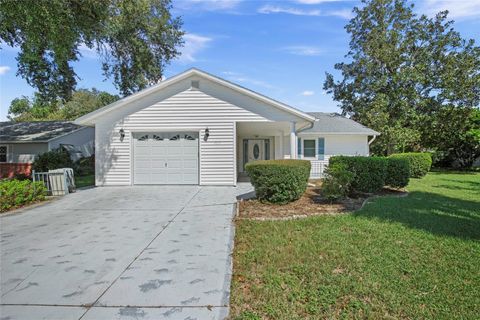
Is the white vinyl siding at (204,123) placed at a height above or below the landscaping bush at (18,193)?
above

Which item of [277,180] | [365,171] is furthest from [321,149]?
[277,180]

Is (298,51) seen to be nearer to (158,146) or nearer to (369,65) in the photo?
(158,146)

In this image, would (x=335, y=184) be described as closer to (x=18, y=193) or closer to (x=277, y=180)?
(x=277, y=180)

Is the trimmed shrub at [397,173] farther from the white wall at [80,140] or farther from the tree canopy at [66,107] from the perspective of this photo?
the tree canopy at [66,107]

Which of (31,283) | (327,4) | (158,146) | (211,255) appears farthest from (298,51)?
(31,283)

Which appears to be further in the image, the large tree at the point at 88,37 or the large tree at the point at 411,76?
the large tree at the point at 411,76


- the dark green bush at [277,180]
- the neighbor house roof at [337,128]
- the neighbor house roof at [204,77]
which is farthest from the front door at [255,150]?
the dark green bush at [277,180]

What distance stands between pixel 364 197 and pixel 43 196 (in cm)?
1073

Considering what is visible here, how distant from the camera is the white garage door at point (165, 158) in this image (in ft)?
44.2

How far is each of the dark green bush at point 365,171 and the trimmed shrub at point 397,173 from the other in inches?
40.5

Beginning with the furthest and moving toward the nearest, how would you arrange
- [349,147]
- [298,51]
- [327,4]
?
1. [349,147]
2. [298,51]
3. [327,4]

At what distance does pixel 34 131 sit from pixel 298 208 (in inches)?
960

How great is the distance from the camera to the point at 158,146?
13531mm

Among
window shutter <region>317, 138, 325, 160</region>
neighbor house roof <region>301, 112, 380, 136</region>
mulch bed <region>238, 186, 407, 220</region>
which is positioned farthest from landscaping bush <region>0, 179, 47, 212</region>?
window shutter <region>317, 138, 325, 160</region>
